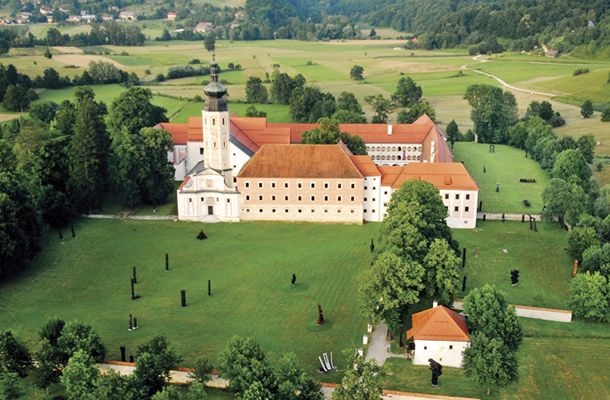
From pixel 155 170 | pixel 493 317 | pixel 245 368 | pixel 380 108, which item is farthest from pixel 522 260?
pixel 380 108

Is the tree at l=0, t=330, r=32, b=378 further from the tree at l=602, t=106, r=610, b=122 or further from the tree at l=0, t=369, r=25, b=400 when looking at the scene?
the tree at l=602, t=106, r=610, b=122

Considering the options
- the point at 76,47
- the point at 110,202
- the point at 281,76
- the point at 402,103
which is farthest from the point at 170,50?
the point at 110,202

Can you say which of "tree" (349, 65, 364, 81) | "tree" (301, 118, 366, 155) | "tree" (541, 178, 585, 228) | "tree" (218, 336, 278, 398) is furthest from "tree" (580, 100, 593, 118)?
"tree" (218, 336, 278, 398)

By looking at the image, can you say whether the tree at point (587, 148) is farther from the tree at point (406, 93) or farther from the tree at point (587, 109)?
the tree at point (406, 93)

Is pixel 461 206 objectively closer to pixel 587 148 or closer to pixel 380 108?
pixel 587 148

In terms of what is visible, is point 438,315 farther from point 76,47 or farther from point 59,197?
point 76,47

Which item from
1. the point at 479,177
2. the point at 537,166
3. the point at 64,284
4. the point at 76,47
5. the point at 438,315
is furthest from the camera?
the point at 76,47
